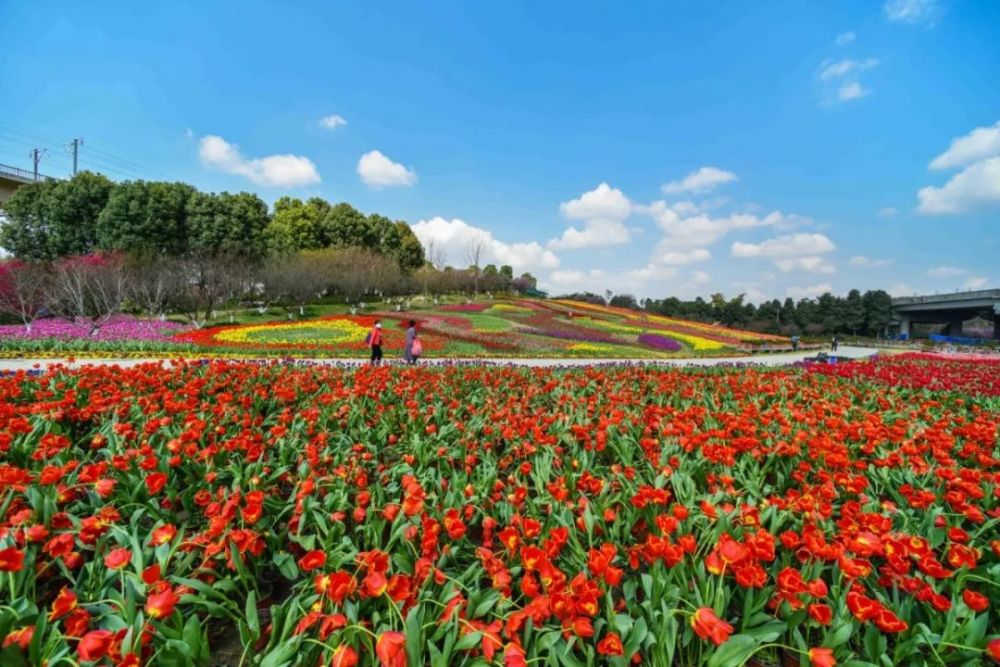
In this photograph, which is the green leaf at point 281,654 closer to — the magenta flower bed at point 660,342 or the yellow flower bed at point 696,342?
the magenta flower bed at point 660,342

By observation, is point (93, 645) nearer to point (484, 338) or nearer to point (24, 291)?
point (484, 338)

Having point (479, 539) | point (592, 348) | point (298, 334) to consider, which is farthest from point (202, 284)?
point (479, 539)

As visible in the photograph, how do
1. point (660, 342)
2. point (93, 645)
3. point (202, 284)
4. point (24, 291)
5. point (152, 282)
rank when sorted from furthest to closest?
point (660, 342)
point (202, 284)
point (152, 282)
point (24, 291)
point (93, 645)

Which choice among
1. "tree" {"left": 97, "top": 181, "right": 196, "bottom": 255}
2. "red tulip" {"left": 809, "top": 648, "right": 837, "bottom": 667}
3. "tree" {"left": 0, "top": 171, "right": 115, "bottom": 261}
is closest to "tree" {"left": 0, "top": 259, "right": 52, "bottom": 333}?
"tree" {"left": 97, "top": 181, "right": 196, "bottom": 255}

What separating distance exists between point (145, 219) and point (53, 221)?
5.83 meters

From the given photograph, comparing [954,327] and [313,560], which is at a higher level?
[954,327]

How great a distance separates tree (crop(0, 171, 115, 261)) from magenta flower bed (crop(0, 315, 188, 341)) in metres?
11.3

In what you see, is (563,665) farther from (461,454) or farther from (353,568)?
(461,454)

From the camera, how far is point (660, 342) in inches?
1011

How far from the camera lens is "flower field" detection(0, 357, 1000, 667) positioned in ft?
5.24

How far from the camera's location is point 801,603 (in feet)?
5.57

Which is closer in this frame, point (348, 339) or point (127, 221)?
point (348, 339)

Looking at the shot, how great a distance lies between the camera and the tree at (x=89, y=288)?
19.7 metres

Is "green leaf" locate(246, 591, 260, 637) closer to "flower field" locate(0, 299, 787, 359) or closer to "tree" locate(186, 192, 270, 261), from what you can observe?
"flower field" locate(0, 299, 787, 359)
